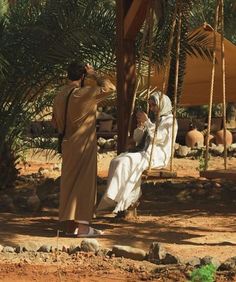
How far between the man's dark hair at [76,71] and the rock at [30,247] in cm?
172

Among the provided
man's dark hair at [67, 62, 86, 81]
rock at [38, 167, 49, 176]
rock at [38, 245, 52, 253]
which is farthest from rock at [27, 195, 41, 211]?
rock at [38, 167, 49, 176]

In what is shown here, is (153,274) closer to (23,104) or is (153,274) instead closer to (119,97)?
(119,97)

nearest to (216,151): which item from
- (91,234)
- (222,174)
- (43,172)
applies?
(43,172)

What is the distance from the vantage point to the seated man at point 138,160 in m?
7.46

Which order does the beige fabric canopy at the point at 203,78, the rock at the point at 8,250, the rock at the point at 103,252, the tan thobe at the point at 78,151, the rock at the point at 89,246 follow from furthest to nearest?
the beige fabric canopy at the point at 203,78, the tan thobe at the point at 78,151, the rock at the point at 8,250, the rock at the point at 89,246, the rock at the point at 103,252

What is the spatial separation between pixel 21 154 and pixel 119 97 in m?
4.77

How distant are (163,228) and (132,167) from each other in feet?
2.62

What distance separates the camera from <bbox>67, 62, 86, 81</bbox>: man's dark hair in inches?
282

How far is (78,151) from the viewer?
Result: 7203 millimetres

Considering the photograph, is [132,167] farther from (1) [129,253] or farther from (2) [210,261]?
(2) [210,261]

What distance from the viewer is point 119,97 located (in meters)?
8.45

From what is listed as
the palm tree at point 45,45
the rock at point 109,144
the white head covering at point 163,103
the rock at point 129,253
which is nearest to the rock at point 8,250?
the rock at point 129,253

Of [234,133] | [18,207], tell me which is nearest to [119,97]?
[18,207]

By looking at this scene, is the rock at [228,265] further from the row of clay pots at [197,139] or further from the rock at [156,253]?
the row of clay pots at [197,139]
